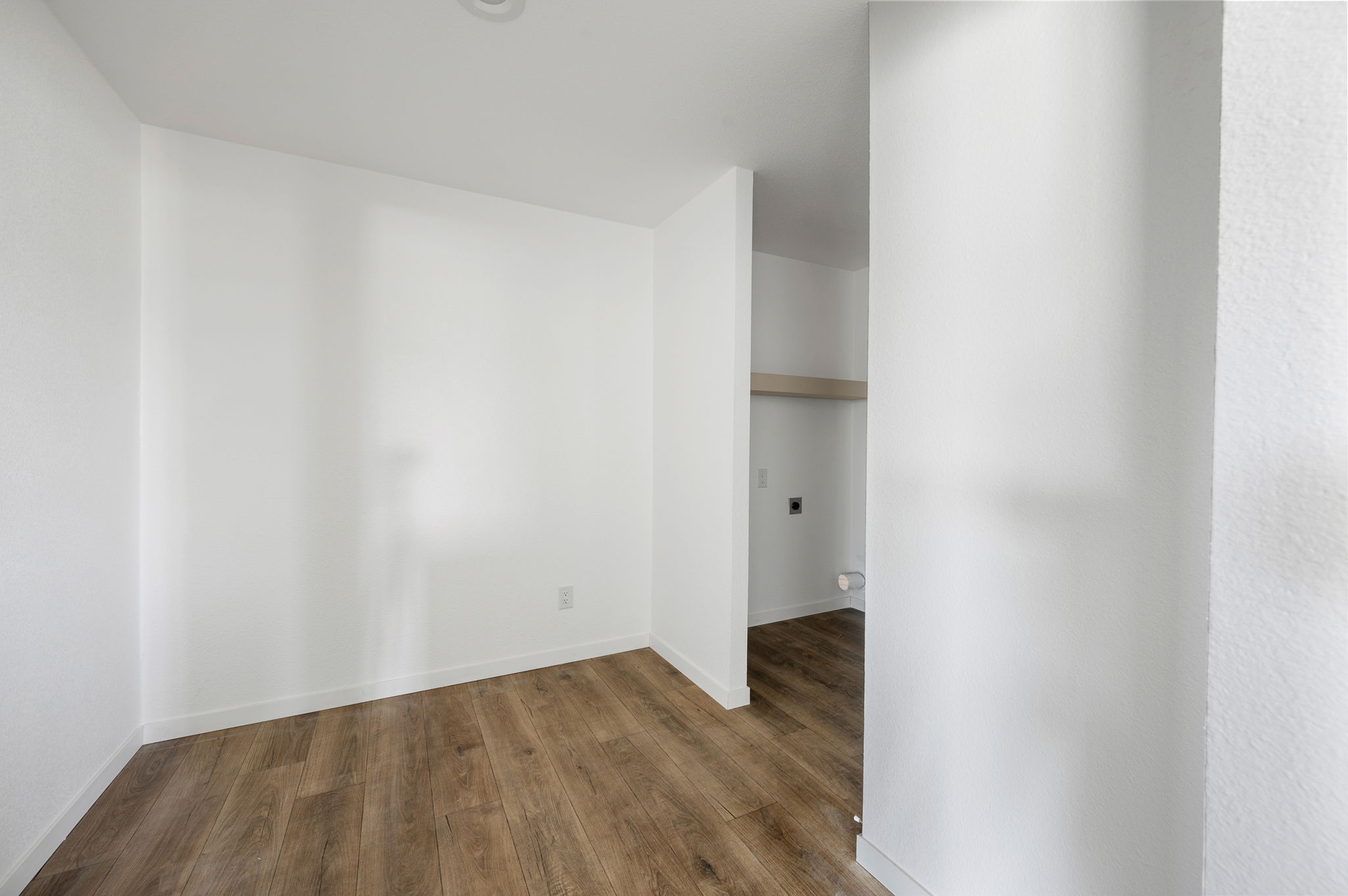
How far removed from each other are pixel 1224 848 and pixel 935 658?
621 millimetres

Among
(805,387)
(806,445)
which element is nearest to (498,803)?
(805,387)

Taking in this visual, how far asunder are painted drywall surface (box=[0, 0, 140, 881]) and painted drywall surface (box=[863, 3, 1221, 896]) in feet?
7.30

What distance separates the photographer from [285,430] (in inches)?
91.1

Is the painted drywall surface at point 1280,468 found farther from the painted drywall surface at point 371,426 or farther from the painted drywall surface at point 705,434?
the painted drywall surface at point 371,426

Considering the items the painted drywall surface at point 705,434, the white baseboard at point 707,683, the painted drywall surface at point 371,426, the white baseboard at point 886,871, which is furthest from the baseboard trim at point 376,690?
the white baseboard at point 886,871

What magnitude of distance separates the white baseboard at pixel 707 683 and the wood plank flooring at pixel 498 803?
0.05 metres

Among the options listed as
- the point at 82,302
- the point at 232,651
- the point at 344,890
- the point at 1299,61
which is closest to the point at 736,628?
the point at 344,890

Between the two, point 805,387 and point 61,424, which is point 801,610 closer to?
point 805,387

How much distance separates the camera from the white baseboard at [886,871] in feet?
4.45

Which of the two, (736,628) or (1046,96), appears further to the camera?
(736,628)

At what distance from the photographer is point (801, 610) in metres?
3.73

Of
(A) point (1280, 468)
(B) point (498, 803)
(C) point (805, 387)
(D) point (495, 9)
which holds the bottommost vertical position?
(B) point (498, 803)

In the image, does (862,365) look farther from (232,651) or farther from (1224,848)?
(232,651)

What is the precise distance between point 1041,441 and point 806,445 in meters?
2.63
